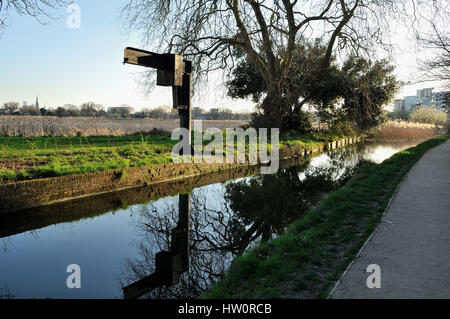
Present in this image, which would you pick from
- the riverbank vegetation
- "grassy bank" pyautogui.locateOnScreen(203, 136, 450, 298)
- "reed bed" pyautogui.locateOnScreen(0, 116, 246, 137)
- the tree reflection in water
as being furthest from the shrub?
"grassy bank" pyautogui.locateOnScreen(203, 136, 450, 298)

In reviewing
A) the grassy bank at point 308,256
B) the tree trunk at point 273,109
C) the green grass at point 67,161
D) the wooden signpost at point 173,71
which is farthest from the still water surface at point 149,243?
the tree trunk at point 273,109

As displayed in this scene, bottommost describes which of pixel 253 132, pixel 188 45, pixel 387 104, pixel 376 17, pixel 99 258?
pixel 99 258

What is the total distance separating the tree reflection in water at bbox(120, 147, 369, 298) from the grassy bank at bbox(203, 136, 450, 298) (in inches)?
17.7

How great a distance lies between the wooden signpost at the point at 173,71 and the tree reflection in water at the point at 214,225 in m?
2.59

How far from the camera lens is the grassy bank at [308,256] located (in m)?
3.10

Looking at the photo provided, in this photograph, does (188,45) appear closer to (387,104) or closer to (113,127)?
(113,127)

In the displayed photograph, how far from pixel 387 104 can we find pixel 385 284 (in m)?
24.2

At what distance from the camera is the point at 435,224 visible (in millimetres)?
4668

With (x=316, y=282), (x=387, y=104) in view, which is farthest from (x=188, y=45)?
(x=387, y=104)

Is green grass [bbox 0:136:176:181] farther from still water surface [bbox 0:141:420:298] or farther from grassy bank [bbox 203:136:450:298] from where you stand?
grassy bank [bbox 203:136:450:298]

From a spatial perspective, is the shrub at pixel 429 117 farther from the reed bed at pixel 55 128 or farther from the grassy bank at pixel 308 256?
the grassy bank at pixel 308 256

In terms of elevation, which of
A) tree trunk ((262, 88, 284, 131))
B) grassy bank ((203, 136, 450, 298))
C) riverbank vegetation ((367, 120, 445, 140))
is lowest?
grassy bank ((203, 136, 450, 298))

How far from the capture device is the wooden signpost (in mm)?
8555

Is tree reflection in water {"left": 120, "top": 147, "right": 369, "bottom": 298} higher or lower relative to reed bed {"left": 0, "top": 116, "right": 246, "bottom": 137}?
lower
